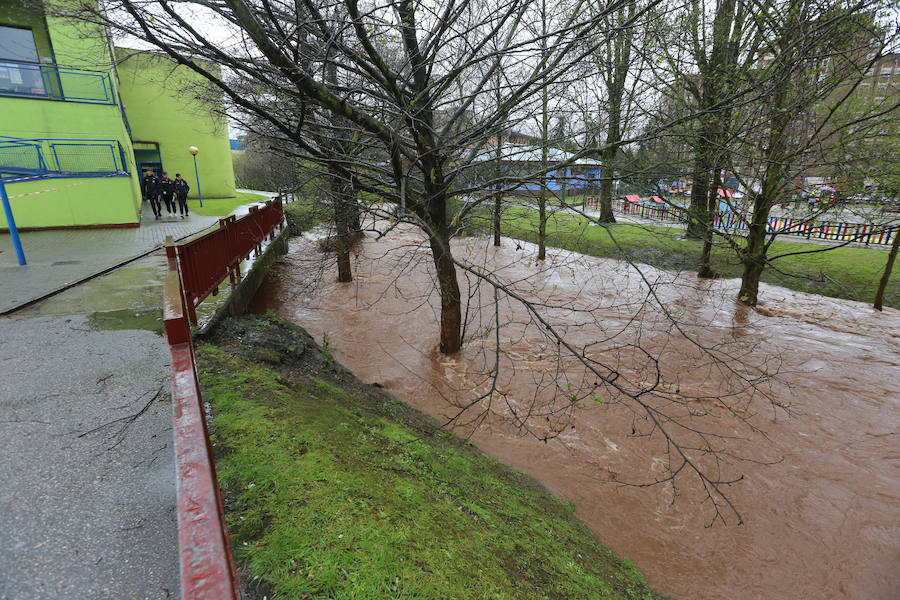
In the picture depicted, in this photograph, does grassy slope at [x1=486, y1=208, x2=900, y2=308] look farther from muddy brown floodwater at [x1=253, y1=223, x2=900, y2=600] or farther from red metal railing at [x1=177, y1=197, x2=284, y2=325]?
red metal railing at [x1=177, y1=197, x2=284, y2=325]

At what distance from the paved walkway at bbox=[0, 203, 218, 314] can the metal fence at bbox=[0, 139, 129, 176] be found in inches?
71.7

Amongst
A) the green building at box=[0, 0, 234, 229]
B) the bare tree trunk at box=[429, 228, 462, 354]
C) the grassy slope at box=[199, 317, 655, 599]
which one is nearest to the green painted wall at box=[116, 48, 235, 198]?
the green building at box=[0, 0, 234, 229]

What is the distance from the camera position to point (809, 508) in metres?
4.91

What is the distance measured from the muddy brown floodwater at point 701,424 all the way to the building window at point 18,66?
9637mm

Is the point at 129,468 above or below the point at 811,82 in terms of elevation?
below

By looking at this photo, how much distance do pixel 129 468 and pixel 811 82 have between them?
11498 mm

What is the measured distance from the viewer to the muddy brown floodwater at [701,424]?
168 inches

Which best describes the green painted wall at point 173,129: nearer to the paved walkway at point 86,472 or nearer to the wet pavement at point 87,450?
the wet pavement at point 87,450

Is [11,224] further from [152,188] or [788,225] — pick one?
[788,225]

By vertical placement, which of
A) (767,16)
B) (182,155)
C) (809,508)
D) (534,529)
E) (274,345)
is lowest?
(809,508)

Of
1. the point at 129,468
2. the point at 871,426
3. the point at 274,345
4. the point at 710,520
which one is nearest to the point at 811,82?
the point at 871,426

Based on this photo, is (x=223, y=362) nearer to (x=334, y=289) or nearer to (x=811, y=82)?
(x=334, y=289)

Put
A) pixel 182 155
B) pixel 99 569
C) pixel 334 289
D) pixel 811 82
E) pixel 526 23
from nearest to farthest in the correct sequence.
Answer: pixel 99 569, pixel 526 23, pixel 811 82, pixel 334 289, pixel 182 155

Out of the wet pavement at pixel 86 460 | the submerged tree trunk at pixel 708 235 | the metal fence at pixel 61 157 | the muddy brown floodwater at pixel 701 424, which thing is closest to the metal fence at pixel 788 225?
the submerged tree trunk at pixel 708 235
